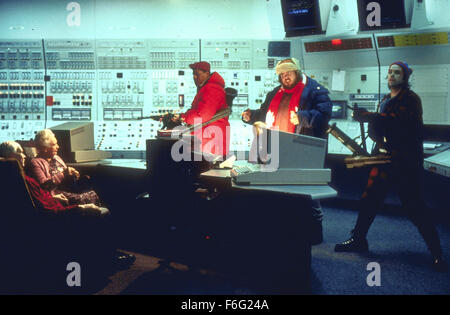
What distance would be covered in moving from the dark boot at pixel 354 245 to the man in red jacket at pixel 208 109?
4.58 feet

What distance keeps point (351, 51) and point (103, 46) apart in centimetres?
303

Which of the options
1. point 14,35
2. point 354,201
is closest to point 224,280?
point 354,201

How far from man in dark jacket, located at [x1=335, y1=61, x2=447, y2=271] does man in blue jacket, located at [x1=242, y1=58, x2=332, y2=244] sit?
29cm

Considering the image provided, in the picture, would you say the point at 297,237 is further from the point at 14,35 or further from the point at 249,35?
the point at 14,35

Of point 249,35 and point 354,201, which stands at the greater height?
point 249,35

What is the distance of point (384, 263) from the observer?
284 cm

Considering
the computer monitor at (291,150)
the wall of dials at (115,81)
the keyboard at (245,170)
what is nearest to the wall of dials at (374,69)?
the wall of dials at (115,81)

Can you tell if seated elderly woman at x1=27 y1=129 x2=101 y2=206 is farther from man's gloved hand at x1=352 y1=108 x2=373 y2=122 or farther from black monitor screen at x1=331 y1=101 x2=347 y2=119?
black monitor screen at x1=331 y1=101 x2=347 y2=119

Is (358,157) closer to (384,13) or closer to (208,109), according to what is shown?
(208,109)

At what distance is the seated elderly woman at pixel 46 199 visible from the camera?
219 centimetres

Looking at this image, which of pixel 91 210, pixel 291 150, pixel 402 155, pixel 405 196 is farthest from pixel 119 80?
pixel 405 196

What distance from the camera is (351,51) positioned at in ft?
14.5

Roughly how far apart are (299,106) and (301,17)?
1.75 metres

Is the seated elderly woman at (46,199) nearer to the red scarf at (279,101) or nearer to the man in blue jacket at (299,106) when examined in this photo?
the man in blue jacket at (299,106)
